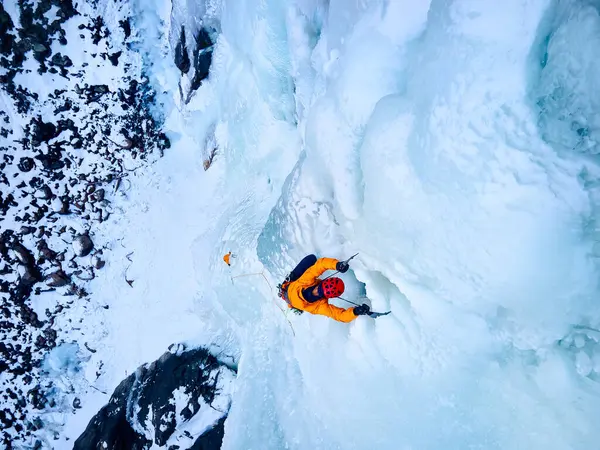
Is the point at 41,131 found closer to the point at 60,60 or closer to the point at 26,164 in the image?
the point at 26,164

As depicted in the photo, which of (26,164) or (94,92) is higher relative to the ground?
(94,92)

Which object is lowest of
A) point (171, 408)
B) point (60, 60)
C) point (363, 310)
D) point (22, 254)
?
point (363, 310)

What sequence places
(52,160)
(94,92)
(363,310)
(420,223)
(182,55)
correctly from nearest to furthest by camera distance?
(420,223) < (363,310) < (182,55) < (52,160) < (94,92)

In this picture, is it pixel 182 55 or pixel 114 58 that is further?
pixel 114 58

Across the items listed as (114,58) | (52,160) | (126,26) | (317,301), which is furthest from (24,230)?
(317,301)

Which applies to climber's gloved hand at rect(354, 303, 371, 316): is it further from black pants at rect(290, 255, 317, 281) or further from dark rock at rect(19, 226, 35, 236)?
dark rock at rect(19, 226, 35, 236)

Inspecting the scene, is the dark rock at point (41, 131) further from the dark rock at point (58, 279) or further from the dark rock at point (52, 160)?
the dark rock at point (58, 279)
